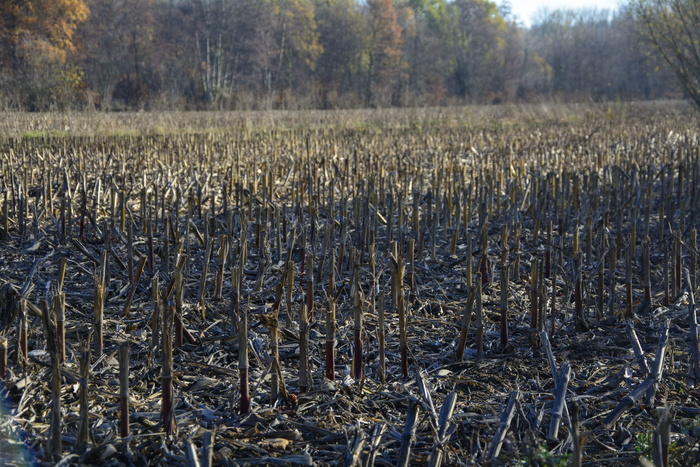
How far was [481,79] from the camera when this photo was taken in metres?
58.2

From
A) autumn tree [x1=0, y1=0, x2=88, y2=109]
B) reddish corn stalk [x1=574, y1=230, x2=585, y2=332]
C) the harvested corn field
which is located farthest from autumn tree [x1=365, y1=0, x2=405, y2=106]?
reddish corn stalk [x1=574, y1=230, x2=585, y2=332]

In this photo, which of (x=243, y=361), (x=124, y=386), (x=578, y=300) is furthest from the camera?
(x=578, y=300)

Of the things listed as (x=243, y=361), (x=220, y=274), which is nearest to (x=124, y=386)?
(x=243, y=361)

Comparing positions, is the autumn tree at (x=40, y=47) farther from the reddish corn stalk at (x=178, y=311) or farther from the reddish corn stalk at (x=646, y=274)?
the reddish corn stalk at (x=646, y=274)

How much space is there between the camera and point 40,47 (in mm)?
31672

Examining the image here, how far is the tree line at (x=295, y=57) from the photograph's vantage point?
105 ft

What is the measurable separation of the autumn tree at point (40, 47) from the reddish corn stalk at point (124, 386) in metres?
22.3

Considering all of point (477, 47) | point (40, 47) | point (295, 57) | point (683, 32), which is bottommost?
point (683, 32)

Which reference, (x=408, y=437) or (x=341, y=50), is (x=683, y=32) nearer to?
(x=408, y=437)

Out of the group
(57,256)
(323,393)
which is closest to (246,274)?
(57,256)

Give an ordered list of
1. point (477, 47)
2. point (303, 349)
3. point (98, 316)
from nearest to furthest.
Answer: point (303, 349) → point (98, 316) → point (477, 47)

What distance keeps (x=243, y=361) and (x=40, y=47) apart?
1308 inches

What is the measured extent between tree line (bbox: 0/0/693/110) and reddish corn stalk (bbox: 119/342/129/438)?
687 inches

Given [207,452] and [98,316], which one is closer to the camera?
[207,452]
